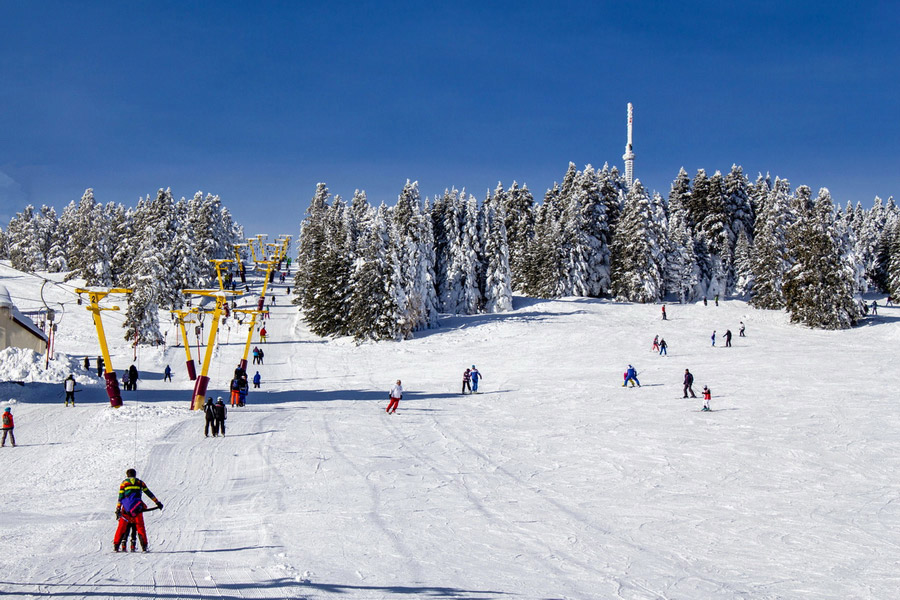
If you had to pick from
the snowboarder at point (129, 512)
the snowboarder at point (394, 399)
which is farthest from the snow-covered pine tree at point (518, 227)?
the snowboarder at point (129, 512)

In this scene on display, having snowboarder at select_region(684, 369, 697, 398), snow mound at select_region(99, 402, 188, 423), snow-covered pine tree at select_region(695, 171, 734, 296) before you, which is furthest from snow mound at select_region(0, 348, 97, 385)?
snow-covered pine tree at select_region(695, 171, 734, 296)

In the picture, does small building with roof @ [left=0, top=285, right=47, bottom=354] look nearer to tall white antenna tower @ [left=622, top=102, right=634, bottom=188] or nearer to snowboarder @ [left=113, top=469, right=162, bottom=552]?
snowboarder @ [left=113, top=469, right=162, bottom=552]

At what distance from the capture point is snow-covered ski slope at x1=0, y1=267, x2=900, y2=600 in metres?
9.83

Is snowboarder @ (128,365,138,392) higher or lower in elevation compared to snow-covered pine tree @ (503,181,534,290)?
lower

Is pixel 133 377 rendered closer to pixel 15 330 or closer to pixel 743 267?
pixel 15 330

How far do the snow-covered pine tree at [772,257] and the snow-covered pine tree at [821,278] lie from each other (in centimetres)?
470

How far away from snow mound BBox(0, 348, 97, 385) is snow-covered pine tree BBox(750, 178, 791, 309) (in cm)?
5240

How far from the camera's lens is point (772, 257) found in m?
56.8

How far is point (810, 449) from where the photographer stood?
770 inches

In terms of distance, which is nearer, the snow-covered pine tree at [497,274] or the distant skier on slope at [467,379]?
the distant skier on slope at [467,379]

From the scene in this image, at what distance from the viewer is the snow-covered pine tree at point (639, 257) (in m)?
59.5

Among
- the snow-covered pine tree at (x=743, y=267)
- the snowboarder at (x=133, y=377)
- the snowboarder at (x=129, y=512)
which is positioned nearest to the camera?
the snowboarder at (x=129, y=512)

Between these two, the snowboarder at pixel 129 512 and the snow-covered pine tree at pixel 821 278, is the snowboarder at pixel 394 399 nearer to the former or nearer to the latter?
the snowboarder at pixel 129 512

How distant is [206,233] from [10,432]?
209 ft
